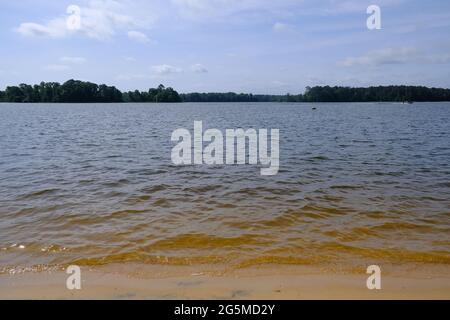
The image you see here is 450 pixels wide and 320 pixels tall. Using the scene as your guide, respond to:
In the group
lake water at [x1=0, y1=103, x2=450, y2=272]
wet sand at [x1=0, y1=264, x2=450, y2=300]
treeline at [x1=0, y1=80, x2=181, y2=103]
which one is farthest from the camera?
treeline at [x1=0, y1=80, x2=181, y2=103]

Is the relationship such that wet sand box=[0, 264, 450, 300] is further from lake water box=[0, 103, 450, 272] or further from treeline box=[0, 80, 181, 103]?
treeline box=[0, 80, 181, 103]

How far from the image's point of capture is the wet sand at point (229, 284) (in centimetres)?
589

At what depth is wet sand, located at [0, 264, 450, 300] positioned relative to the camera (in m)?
5.89

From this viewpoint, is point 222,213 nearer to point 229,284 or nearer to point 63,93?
point 229,284

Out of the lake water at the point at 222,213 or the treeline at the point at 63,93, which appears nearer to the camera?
the lake water at the point at 222,213

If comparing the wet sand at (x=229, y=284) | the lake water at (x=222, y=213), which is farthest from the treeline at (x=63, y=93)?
the wet sand at (x=229, y=284)

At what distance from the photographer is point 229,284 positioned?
6336mm

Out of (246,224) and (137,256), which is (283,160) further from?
A: (137,256)

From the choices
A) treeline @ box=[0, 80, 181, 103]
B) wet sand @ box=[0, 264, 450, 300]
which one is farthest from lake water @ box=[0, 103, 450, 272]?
treeline @ box=[0, 80, 181, 103]

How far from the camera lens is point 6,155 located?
70.2 feet

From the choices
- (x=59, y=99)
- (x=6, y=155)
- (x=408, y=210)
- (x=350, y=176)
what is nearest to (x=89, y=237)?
(x=408, y=210)

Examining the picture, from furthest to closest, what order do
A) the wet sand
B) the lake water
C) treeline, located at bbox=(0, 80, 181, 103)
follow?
treeline, located at bbox=(0, 80, 181, 103) < the lake water < the wet sand

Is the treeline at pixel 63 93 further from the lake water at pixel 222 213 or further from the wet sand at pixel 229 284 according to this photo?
the wet sand at pixel 229 284
